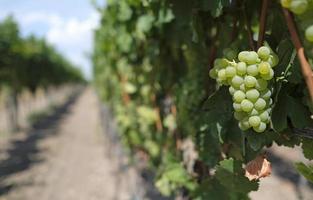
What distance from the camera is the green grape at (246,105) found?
1243 millimetres

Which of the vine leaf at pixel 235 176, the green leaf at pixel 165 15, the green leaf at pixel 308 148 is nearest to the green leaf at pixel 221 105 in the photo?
the vine leaf at pixel 235 176

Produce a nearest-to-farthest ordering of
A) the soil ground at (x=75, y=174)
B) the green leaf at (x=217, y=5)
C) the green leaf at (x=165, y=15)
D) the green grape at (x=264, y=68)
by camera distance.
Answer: the green grape at (x=264, y=68), the green leaf at (x=217, y=5), the green leaf at (x=165, y=15), the soil ground at (x=75, y=174)

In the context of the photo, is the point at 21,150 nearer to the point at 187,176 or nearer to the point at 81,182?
the point at 81,182

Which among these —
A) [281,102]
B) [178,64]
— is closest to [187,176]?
[178,64]

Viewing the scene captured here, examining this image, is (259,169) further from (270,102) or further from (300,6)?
(300,6)

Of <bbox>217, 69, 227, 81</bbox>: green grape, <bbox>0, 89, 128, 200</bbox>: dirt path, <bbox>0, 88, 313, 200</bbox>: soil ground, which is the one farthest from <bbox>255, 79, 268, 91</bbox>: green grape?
<bbox>0, 89, 128, 200</bbox>: dirt path

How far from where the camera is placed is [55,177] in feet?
33.2

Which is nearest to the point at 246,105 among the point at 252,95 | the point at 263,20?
the point at 252,95

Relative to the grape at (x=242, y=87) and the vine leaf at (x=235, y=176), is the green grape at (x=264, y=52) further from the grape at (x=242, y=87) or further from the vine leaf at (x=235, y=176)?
the vine leaf at (x=235, y=176)

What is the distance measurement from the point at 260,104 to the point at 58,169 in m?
10.1

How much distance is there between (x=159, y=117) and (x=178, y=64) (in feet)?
3.45

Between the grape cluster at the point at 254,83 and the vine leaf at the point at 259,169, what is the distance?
0.36 feet

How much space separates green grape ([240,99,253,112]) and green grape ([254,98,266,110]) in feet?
0.05

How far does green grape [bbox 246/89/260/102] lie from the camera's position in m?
1.24
